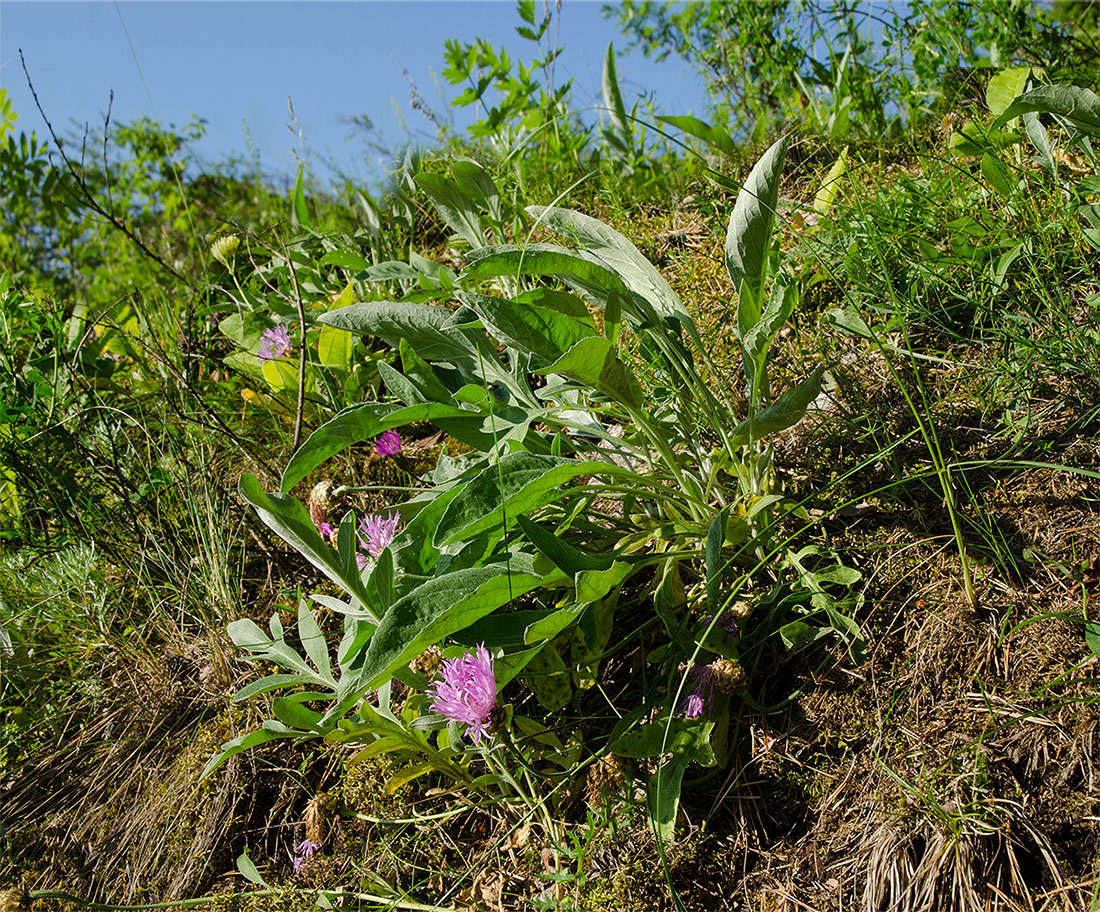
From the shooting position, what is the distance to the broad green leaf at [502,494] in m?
1.38

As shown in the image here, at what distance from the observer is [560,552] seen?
1379 mm

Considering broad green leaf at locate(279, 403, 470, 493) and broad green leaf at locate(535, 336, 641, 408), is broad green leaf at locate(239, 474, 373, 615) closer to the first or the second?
broad green leaf at locate(279, 403, 470, 493)

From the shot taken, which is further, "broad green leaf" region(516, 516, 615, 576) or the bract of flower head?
the bract of flower head

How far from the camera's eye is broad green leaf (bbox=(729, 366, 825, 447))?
1.48 meters

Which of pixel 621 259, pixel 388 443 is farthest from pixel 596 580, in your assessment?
pixel 388 443

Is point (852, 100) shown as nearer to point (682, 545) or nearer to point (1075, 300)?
point (1075, 300)

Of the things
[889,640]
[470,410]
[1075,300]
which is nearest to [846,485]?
[889,640]

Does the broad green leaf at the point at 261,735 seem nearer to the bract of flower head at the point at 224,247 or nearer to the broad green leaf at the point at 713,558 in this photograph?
the broad green leaf at the point at 713,558

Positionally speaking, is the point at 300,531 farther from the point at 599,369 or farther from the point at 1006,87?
the point at 1006,87

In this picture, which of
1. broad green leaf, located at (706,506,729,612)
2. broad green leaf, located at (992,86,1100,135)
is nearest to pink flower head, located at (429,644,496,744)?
broad green leaf, located at (706,506,729,612)

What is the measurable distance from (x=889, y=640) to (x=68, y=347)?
102 inches

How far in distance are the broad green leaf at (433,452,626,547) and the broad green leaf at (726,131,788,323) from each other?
0.46m

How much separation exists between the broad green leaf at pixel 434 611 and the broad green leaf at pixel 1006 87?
1695 millimetres

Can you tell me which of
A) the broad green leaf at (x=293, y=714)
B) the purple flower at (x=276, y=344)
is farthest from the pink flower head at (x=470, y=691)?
the purple flower at (x=276, y=344)
